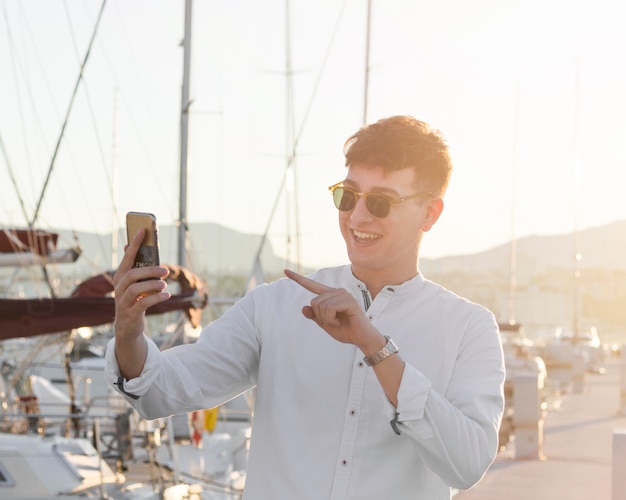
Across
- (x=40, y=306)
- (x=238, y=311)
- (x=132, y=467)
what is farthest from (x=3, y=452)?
(x=238, y=311)

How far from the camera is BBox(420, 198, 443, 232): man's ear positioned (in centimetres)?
294

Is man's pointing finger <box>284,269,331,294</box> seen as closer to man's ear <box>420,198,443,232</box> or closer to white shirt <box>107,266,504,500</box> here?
white shirt <box>107,266,504,500</box>

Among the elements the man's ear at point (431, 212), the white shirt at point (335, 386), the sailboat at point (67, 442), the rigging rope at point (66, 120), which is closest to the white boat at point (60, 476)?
the sailboat at point (67, 442)

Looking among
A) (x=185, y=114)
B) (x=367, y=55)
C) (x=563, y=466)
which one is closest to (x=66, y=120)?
(x=185, y=114)

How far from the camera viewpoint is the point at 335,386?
2775 mm

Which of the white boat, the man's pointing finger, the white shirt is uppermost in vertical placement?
the man's pointing finger

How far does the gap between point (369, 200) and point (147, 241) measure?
598mm

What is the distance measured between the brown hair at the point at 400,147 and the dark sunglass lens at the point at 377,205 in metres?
0.09

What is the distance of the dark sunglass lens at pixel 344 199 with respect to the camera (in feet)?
9.31

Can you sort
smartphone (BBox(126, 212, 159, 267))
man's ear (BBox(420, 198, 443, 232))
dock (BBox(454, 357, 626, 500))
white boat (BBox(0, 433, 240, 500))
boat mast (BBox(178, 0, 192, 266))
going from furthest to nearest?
boat mast (BBox(178, 0, 192, 266))
white boat (BBox(0, 433, 240, 500))
dock (BBox(454, 357, 626, 500))
man's ear (BBox(420, 198, 443, 232))
smartphone (BBox(126, 212, 159, 267))

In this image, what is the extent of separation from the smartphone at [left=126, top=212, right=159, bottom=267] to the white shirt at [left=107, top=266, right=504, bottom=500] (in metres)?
0.26

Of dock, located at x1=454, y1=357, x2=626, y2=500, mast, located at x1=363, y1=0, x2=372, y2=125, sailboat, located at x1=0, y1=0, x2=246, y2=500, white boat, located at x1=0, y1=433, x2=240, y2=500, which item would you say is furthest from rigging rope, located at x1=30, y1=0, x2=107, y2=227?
mast, located at x1=363, y1=0, x2=372, y2=125

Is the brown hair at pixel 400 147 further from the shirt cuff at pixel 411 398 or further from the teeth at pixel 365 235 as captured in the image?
the shirt cuff at pixel 411 398

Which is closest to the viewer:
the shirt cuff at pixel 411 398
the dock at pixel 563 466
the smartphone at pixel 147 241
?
the shirt cuff at pixel 411 398
